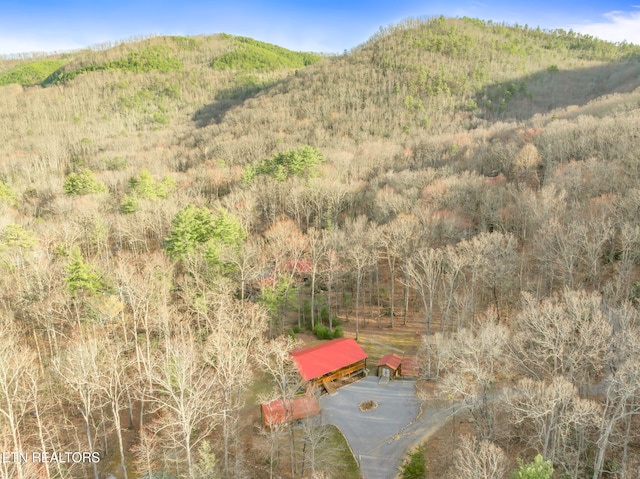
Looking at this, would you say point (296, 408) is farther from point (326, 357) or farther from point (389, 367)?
point (389, 367)

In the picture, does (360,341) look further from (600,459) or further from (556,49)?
(556,49)

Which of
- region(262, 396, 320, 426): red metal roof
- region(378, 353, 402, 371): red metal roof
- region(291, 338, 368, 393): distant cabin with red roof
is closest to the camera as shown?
region(262, 396, 320, 426): red metal roof

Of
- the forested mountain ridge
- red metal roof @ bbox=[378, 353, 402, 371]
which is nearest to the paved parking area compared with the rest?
red metal roof @ bbox=[378, 353, 402, 371]

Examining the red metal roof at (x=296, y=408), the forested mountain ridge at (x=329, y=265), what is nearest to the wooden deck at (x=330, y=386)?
the red metal roof at (x=296, y=408)

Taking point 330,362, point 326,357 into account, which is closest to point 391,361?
point 330,362

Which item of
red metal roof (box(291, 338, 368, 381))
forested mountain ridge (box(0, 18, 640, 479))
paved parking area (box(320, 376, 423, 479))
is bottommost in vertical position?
paved parking area (box(320, 376, 423, 479))

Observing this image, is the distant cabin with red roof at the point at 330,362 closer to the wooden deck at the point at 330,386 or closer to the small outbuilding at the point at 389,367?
the wooden deck at the point at 330,386

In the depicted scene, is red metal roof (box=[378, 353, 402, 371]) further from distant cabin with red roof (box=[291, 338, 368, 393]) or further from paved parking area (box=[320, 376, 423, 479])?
distant cabin with red roof (box=[291, 338, 368, 393])

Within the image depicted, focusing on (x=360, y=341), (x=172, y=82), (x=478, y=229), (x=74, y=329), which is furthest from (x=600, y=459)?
(x=172, y=82)
